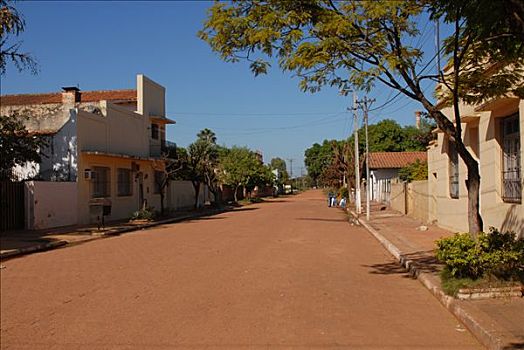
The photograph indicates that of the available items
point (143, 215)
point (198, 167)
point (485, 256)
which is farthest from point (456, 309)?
point (198, 167)

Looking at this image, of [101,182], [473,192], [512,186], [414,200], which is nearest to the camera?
[473,192]

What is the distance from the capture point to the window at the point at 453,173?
18297mm

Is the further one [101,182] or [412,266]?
[101,182]

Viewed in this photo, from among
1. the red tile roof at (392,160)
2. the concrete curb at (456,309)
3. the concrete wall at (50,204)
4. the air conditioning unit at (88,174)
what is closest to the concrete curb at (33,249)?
the concrete wall at (50,204)

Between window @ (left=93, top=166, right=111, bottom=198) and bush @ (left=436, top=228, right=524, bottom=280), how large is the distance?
22176mm

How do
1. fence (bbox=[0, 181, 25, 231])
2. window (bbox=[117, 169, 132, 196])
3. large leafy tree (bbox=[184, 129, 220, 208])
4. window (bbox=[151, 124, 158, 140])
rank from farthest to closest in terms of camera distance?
large leafy tree (bbox=[184, 129, 220, 208]) → window (bbox=[151, 124, 158, 140]) → window (bbox=[117, 169, 132, 196]) → fence (bbox=[0, 181, 25, 231])

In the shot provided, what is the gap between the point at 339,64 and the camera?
8969 mm

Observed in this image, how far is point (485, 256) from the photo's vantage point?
27.4 ft

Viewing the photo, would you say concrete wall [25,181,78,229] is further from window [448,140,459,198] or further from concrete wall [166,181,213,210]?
concrete wall [166,181,213,210]

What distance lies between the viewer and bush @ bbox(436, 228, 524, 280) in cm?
833

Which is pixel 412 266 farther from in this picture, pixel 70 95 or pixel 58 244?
pixel 70 95

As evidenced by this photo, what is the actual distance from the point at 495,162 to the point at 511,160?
73 centimetres

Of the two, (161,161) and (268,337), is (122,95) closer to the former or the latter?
(161,161)

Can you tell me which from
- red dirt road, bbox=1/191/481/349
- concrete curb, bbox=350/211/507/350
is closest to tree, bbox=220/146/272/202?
red dirt road, bbox=1/191/481/349
